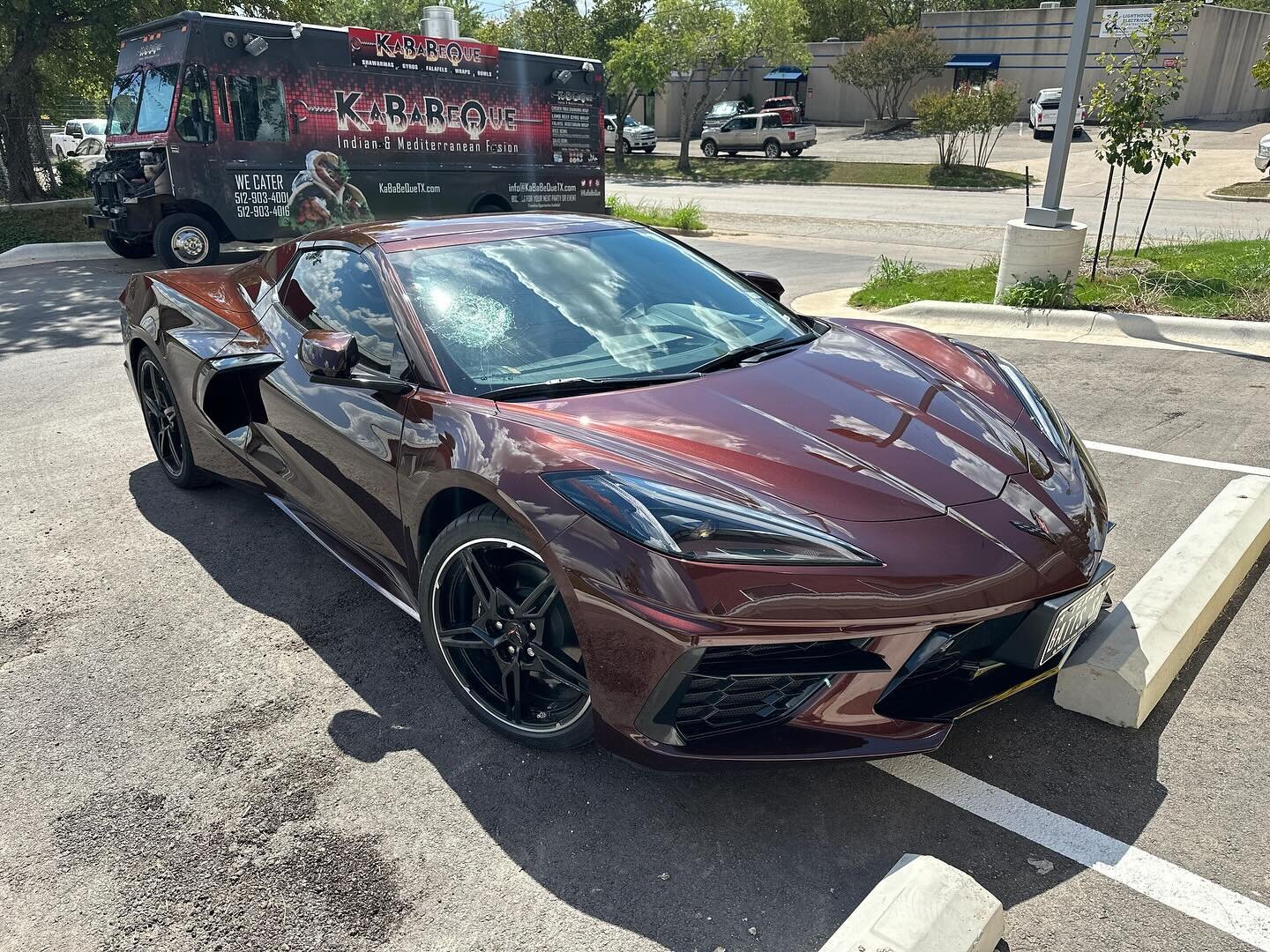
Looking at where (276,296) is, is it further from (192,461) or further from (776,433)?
(776,433)

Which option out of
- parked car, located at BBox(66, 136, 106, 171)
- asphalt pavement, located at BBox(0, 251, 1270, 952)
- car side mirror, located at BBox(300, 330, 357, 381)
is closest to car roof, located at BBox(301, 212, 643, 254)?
car side mirror, located at BBox(300, 330, 357, 381)

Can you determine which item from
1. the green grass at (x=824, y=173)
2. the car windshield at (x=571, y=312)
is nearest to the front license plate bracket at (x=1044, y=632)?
the car windshield at (x=571, y=312)

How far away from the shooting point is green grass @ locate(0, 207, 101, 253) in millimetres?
15156

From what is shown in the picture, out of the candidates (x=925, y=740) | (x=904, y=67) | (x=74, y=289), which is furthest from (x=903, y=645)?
(x=904, y=67)

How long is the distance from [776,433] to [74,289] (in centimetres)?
1179

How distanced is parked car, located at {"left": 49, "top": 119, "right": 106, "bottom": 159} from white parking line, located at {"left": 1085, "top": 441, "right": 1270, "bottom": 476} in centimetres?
3583

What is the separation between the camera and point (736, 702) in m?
2.29

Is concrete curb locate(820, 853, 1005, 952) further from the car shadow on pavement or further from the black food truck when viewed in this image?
the black food truck

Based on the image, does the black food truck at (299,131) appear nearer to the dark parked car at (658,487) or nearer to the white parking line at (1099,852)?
the dark parked car at (658,487)

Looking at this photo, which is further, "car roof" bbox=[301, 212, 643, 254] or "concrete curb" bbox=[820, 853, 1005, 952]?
"car roof" bbox=[301, 212, 643, 254]

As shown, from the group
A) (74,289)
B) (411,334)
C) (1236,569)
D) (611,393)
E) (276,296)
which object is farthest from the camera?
(74,289)

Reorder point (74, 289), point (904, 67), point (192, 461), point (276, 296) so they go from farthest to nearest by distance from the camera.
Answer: point (904, 67)
point (74, 289)
point (192, 461)
point (276, 296)

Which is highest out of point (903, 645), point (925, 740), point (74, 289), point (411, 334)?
point (411, 334)

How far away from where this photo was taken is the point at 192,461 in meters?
4.66
